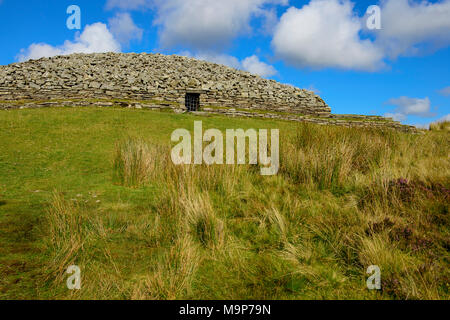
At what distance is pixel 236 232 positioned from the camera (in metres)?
4.07

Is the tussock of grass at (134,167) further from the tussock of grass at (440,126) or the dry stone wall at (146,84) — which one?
the tussock of grass at (440,126)

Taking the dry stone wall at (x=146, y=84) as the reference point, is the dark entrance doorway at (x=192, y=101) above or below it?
below

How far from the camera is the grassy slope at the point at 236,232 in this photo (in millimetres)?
2854

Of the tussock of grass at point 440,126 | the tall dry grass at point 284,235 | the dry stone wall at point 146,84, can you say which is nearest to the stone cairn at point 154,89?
the dry stone wall at point 146,84

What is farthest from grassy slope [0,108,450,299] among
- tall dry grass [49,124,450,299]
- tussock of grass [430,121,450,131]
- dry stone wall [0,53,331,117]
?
dry stone wall [0,53,331,117]

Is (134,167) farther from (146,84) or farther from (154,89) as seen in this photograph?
(146,84)

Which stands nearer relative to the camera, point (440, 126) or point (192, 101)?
point (440, 126)

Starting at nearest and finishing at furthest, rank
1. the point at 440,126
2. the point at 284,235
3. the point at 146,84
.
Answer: the point at 284,235 → the point at 440,126 → the point at 146,84

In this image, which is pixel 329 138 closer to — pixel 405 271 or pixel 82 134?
pixel 405 271

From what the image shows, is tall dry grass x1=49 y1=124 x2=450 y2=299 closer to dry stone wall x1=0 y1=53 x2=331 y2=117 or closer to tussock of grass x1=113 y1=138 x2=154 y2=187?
tussock of grass x1=113 y1=138 x2=154 y2=187

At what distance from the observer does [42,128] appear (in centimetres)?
1110

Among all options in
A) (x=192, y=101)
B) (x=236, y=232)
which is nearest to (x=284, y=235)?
(x=236, y=232)

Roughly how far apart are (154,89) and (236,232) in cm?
1814

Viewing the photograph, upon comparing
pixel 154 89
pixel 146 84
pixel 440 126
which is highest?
pixel 146 84
